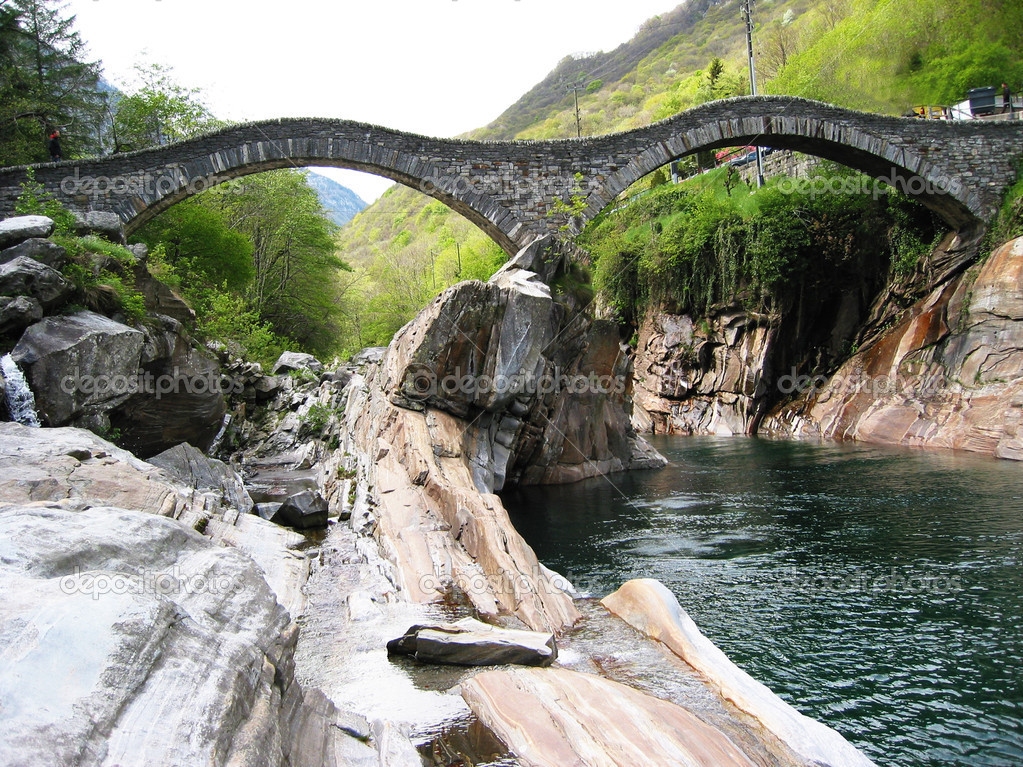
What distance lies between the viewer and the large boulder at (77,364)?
8.59 metres

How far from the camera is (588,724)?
3830 mm

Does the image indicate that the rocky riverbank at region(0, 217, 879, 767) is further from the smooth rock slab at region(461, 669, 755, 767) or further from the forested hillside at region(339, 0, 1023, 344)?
the forested hillside at region(339, 0, 1023, 344)

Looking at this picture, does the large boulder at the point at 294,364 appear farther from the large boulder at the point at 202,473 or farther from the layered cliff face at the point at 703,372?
the large boulder at the point at 202,473

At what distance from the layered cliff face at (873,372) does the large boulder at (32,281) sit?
19314 millimetres

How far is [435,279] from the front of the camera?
44.3m

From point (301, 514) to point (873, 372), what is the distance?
19770mm

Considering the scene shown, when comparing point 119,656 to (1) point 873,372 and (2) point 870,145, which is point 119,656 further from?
(2) point 870,145

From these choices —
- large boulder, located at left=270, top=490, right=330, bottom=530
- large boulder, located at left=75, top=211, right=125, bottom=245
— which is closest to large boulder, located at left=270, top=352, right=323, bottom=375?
large boulder, located at left=75, top=211, right=125, bottom=245

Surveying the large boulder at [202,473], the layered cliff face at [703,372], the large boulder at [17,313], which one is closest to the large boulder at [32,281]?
the large boulder at [17,313]

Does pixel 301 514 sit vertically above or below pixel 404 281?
below

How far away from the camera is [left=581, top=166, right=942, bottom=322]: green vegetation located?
Result: 2497cm

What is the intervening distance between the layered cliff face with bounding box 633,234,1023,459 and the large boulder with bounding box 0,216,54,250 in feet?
65.4

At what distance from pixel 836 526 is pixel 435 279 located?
3646 centimetres

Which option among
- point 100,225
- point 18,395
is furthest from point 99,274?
point 100,225
